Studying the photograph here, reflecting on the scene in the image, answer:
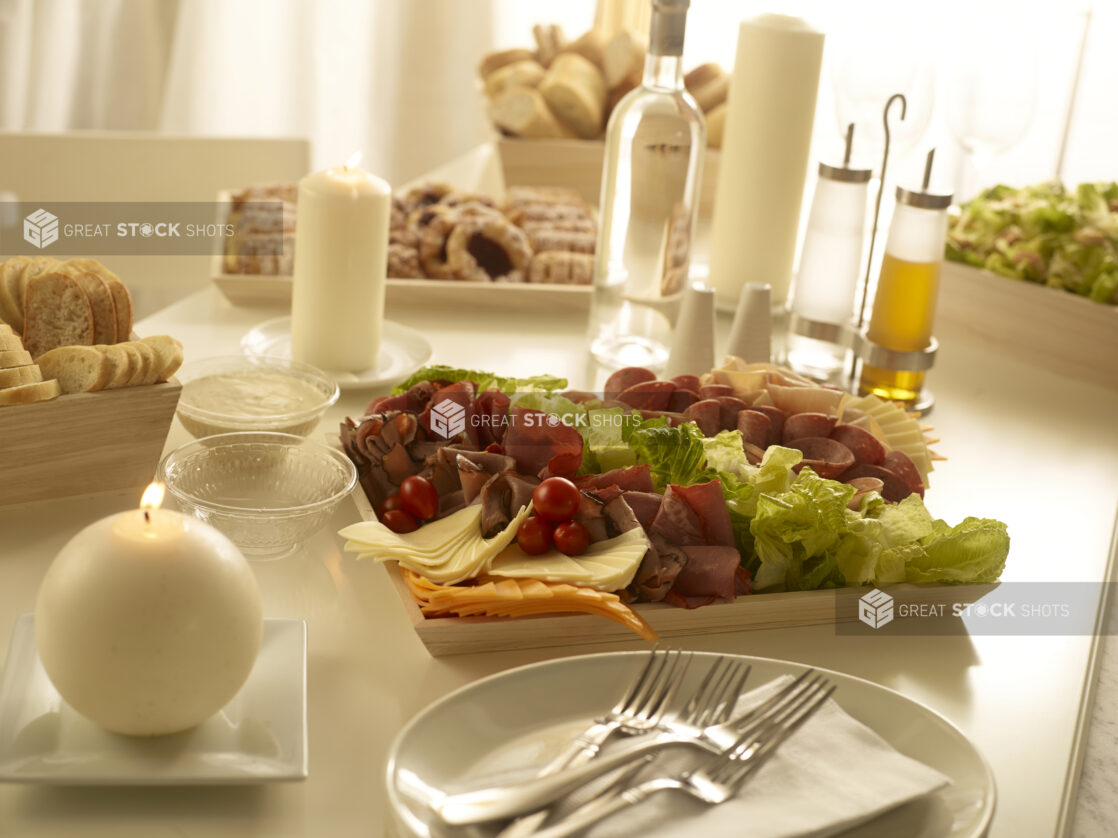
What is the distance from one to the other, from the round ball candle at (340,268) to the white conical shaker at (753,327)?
370 millimetres

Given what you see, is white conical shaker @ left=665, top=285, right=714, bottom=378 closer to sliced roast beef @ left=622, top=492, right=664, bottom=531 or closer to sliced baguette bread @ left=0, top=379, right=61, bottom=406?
sliced roast beef @ left=622, top=492, right=664, bottom=531

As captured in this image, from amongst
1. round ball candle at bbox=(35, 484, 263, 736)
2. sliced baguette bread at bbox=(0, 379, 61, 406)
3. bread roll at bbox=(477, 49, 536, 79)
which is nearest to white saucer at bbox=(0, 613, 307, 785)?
round ball candle at bbox=(35, 484, 263, 736)

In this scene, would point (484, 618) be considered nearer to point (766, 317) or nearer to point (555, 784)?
point (555, 784)

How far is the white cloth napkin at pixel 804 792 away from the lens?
516 mm

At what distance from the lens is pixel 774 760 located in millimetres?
565

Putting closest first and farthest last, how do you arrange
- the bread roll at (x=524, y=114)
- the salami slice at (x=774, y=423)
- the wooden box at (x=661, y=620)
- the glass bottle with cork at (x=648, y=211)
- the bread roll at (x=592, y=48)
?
the wooden box at (x=661, y=620), the salami slice at (x=774, y=423), the glass bottle with cork at (x=648, y=211), the bread roll at (x=524, y=114), the bread roll at (x=592, y=48)

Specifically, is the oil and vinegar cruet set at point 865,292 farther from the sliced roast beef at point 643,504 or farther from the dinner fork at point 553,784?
the dinner fork at point 553,784

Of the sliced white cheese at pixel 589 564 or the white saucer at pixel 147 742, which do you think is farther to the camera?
the sliced white cheese at pixel 589 564

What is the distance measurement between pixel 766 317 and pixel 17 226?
3.60 ft

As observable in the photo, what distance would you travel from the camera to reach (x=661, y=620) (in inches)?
29.5

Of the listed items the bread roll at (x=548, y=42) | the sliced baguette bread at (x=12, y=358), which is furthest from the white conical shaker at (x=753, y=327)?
the bread roll at (x=548, y=42)

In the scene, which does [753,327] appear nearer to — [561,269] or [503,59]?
[561,269]
